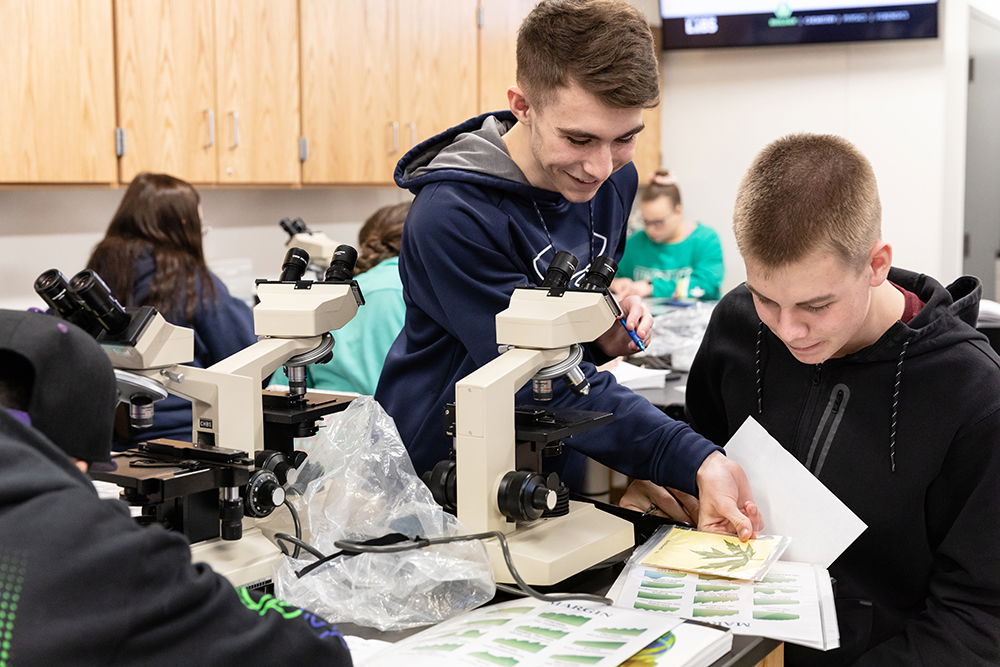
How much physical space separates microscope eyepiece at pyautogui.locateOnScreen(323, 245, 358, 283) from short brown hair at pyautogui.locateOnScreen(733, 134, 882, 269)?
0.56 metres

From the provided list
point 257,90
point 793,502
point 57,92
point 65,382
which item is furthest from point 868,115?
point 65,382

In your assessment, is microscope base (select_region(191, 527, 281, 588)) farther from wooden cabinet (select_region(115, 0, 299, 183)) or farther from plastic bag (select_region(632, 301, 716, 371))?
wooden cabinet (select_region(115, 0, 299, 183))

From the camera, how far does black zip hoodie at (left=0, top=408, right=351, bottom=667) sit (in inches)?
29.2

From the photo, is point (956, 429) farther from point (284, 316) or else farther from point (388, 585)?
point (284, 316)

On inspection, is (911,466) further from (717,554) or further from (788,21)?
(788,21)

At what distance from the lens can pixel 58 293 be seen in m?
1.22

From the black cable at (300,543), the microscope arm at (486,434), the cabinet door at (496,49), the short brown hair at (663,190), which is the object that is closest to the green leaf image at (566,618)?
the microscope arm at (486,434)

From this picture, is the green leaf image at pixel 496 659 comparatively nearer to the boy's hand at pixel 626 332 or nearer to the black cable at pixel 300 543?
the black cable at pixel 300 543

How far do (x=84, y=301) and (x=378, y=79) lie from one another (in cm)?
327

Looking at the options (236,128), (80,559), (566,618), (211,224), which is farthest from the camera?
(211,224)

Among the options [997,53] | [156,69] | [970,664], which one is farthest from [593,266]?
[997,53]

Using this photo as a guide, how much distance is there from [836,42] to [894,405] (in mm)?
4598

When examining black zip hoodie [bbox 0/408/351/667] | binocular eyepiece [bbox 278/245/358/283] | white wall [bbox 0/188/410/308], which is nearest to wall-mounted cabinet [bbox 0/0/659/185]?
white wall [bbox 0/188/410/308]

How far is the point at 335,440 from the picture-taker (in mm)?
1444
